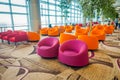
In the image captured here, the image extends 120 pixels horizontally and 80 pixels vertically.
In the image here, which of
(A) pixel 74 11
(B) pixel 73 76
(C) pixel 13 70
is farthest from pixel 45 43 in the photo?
(A) pixel 74 11

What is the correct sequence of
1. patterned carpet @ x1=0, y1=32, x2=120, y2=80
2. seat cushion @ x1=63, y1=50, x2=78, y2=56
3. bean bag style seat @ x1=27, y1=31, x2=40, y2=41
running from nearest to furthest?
patterned carpet @ x1=0, y1=32, x2=120, y2=80
seat cushion @ x1=63, y1=50, x2=78, y2=56
bean bag style seat @ x1=27, y1=31, x2=40, y2=41

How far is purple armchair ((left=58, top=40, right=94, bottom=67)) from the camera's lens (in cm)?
357

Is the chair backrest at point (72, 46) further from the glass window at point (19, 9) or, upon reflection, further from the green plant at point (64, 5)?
the green plant at point (64, 5)

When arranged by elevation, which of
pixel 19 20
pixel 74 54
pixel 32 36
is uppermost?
pixel 19 20

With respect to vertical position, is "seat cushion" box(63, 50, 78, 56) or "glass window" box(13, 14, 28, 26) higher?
"glass window" box(13, 14, 28, 26)

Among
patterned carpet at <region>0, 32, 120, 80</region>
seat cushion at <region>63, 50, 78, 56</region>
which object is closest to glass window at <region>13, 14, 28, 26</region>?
patterned carpet at <region>0, 32, 120, 80</region>

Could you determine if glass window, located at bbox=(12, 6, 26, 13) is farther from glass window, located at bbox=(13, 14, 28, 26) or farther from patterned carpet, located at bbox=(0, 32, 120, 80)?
patterned carpet, located at bbox=(0, 32, 120, 80)

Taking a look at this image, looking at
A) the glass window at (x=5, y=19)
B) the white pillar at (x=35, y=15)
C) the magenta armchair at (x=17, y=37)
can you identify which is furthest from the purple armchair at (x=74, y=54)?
the white pillar at (x=35, y=15)

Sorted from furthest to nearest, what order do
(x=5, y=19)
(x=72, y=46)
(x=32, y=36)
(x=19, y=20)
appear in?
(x=19, y=20) → (x=5, y=19) → (x=32, y=36) → (x=72, y=46)

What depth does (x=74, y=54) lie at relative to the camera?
3.71 m

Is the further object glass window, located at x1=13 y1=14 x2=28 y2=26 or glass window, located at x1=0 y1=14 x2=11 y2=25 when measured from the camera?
glass window, located at x1=13 y1=14 x2=28 y2=26

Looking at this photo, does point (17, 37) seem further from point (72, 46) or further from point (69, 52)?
point (69, 52)

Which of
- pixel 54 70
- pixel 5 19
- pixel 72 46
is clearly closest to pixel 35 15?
pixel 5 19

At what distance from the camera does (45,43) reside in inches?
192
